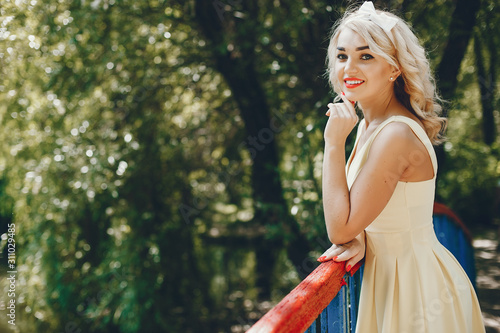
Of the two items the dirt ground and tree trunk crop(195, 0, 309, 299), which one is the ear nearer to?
tree trunk crop(195, 0, 309, 299)

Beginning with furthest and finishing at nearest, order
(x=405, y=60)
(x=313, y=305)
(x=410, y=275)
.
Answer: (x=405, y=60)
(x=410, y=275)
(x=313, y=305)

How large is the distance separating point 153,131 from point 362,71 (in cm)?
378

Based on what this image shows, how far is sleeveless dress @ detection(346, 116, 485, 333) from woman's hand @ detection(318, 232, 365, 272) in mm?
76

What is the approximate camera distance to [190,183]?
573cm

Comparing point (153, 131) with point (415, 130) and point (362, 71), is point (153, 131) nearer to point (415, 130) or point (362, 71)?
point (362, 71)

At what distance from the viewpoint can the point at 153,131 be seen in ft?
17.0

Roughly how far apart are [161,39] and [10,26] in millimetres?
1383

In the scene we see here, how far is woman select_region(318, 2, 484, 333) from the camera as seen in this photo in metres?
1.53

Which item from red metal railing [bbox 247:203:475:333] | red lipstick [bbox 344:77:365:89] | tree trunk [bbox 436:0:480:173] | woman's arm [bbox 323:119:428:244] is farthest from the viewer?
tree trunk [bbox 436:0:480:173]

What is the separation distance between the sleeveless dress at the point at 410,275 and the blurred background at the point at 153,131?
229 cm

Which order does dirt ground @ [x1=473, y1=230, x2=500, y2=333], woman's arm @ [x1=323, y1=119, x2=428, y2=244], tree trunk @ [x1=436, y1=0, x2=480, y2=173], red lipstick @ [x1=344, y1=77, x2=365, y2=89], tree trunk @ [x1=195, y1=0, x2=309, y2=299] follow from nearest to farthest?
woman's arm @ [x1=323, y1=119, x2=428, y2=244] → red lipstick @ [x1=344, y1=77, x2=365, y2=89] → tree trunk @ [x1=436, y1=0, x2=480, y2=173] → dirt ground @ [x1=473, y1=230, x2=500, y2=333] → tree trunk @ [x1=195, y1=0, x2=309, y2=299]

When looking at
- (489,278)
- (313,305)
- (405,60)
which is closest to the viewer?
(313,305)

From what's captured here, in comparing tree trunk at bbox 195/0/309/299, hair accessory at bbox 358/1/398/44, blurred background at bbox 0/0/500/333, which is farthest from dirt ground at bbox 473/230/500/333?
hair accessory at bbox 358/1/398/44

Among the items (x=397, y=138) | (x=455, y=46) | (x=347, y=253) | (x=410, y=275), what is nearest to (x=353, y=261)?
(x=347, y=253)
